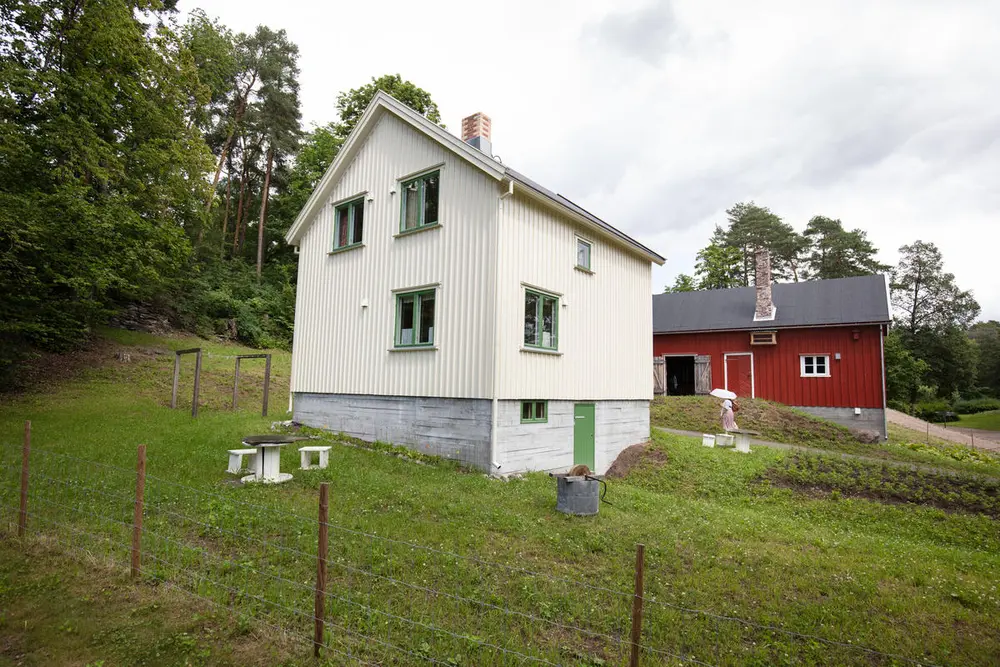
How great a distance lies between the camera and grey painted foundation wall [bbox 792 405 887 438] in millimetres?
21219

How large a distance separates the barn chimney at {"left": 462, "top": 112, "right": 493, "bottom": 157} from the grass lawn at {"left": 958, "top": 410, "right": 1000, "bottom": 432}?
4011 centimetres

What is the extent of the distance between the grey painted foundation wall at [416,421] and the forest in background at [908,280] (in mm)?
39218

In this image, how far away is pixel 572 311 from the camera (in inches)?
539

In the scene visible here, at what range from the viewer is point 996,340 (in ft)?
191

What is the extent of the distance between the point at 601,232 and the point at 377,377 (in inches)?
291

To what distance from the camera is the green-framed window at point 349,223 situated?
48.8ft

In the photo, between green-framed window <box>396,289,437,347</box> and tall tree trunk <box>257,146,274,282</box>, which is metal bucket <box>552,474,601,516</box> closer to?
green-framed window <box>396,289,437,347</box>

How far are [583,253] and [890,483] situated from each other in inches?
357

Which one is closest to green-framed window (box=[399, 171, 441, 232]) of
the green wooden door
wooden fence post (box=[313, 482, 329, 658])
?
the green wooden door

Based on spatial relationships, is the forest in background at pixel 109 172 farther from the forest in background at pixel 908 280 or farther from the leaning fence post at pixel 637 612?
the forest in background at pixel 908 280

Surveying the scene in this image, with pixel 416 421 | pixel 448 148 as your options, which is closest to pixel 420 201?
pixel 448 148

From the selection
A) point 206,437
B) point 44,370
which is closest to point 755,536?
point 206,437

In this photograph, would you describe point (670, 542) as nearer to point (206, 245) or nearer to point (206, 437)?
point (206, 437)

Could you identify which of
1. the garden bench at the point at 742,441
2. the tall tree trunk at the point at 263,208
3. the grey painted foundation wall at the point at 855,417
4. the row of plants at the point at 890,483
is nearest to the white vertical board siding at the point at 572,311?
the garden bench at the point at 742,441
